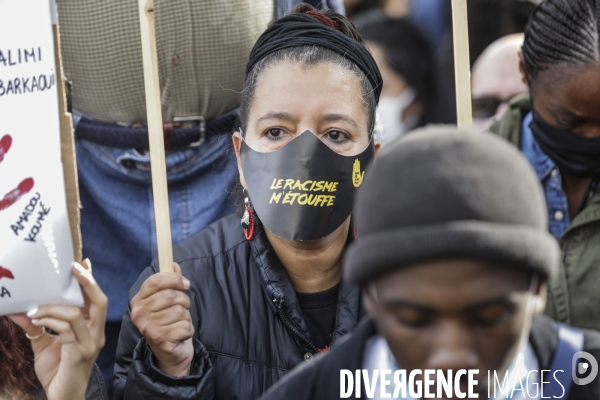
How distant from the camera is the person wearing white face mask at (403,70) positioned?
4.98m

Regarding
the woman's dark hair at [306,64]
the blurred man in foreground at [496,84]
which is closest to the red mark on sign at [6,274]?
the woman's dark hair at [306,64]

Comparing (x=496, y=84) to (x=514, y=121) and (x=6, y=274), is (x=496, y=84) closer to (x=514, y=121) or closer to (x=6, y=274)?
(x=514, y=121)

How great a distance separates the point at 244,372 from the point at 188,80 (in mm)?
1251

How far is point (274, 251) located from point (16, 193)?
85 cm

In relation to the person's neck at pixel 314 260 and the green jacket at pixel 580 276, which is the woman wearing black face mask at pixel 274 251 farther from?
the green jacket at pixel 580 276

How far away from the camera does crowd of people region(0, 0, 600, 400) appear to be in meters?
1.52

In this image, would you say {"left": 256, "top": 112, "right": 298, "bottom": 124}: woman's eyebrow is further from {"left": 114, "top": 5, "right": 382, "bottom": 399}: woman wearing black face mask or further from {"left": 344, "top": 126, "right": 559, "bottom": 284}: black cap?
{"left": 344, "top": 126, "right": 559, "bottom": 284}: black cap

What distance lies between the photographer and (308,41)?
2953 mm

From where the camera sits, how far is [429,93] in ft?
16.7

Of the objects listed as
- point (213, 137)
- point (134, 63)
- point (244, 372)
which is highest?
point (134, 63)

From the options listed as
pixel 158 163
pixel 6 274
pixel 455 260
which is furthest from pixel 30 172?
pixel 455 260

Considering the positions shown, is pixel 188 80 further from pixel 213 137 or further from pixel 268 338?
pixel 268 338

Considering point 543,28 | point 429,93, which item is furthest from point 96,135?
point 429,93

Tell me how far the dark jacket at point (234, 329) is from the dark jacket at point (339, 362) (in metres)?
0.85
